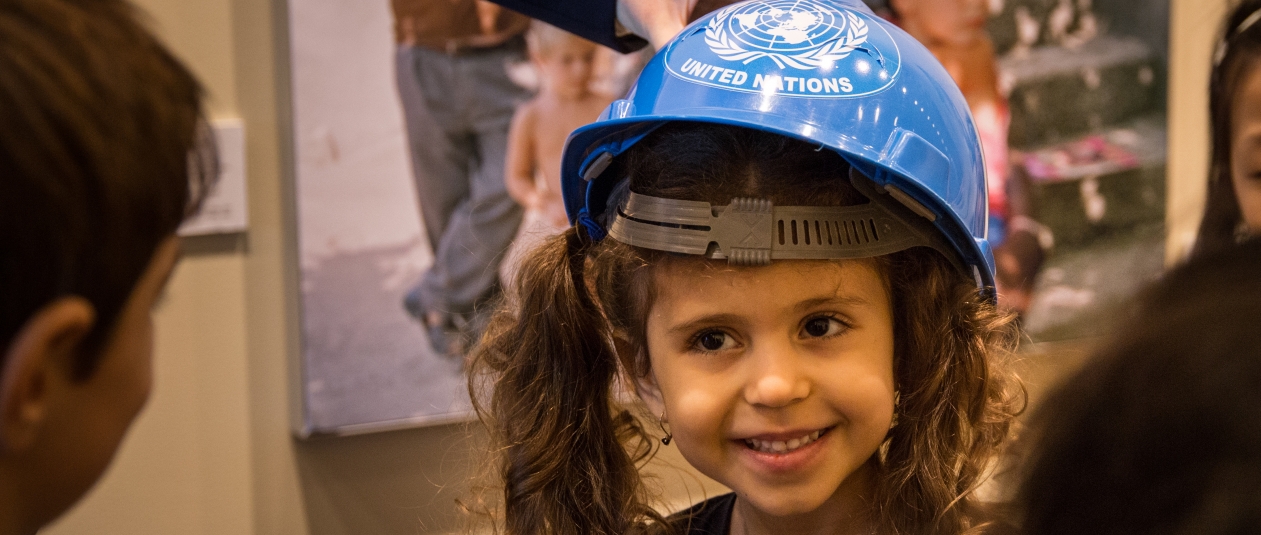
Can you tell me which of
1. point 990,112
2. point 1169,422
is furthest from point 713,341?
point 990,112

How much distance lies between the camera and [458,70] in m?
1.51

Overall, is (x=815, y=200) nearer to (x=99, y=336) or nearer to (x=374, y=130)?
(x=99, y=336)

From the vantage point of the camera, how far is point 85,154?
1.65ft

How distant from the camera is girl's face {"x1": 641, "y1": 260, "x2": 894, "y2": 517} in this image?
803 millimetres

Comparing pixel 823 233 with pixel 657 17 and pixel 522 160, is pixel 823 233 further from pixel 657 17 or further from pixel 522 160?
pixel 522 160

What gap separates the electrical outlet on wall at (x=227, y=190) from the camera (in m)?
1.39

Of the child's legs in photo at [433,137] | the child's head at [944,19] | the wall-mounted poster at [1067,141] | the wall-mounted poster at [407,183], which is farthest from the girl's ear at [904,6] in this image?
the child's legs in photo at [433,137]

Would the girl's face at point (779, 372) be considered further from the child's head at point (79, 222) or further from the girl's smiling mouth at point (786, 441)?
the child's head at point (79, 222)

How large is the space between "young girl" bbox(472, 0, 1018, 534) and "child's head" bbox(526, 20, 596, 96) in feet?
2.17

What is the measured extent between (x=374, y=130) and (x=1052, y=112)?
1.31 meters

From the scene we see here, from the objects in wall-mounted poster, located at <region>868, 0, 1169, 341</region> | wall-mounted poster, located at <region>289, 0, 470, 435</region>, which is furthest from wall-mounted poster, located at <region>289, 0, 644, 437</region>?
wall-mounted poster, located at <region>868, 0, 1169, 341</region>

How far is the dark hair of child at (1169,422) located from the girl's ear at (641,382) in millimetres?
525

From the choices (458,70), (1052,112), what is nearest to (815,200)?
(458,70)

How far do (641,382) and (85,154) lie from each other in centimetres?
56
